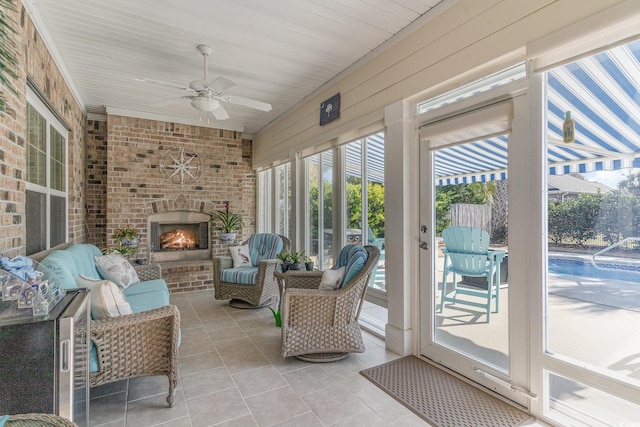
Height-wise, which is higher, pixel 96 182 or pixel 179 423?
pixel 96 182

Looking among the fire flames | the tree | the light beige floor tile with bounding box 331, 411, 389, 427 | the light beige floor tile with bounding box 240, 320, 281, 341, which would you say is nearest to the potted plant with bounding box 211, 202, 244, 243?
the fire flames

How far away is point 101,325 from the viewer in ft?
6.41

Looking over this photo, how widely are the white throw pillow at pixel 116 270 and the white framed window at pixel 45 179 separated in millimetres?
509

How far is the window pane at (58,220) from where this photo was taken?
3493 mm

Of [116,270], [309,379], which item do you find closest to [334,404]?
[309,379]

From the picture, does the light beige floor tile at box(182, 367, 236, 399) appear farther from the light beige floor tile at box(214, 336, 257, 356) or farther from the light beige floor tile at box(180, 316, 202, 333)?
the light beige floor tile at box(180, 316, 202, 333)

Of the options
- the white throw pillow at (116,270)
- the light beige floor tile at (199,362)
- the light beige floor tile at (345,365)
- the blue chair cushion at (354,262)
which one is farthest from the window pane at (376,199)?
the white throw pillow at (116,270)

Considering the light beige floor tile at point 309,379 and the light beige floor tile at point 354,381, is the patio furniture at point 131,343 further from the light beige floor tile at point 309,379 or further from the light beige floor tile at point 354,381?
the light beige floor tile at point 354,381

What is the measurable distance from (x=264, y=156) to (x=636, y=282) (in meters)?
5.20

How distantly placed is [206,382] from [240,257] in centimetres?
229

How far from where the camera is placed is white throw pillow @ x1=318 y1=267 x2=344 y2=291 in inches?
115

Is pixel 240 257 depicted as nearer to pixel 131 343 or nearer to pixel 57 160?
pixel 57 160

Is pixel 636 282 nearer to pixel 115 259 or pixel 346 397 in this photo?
pixel 346 397

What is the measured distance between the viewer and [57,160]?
3.65 metres
